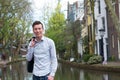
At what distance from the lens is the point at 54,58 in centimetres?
760

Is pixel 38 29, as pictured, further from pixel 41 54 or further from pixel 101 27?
pixel 101 27

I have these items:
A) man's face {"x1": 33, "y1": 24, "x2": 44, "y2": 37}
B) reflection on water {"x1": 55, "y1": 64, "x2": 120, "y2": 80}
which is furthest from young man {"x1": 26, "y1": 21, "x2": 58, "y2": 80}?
reflection on water {"x1": 55, "y1": 64, "x2": 120, "y2": 80}

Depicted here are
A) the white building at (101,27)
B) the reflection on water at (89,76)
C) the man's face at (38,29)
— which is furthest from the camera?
the white building at (101,27)

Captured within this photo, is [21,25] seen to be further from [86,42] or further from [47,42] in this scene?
[47,42]

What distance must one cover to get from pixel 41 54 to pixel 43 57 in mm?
71

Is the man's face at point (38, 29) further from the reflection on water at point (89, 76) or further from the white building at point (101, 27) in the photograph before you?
the white building at point (101, 27)

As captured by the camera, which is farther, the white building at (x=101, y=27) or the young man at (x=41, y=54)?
the white building at (x=101, y=27)

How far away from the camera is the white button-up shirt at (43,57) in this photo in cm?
755

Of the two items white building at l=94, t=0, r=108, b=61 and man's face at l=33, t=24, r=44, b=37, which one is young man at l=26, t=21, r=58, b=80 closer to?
man's face at l=33, t=24, r=44, b=37

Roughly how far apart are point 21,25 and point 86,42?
15299mm

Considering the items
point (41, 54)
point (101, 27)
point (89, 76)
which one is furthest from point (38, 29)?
point (101, 27)

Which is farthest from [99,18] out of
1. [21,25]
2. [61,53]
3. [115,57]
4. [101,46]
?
[61,53]

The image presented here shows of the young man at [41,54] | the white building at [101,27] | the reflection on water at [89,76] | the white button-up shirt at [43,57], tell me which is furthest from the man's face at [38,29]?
the white building at [101,27]

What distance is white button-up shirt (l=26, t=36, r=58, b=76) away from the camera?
7551mm
